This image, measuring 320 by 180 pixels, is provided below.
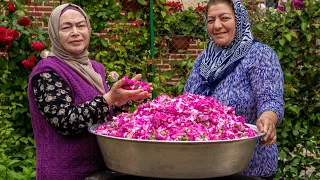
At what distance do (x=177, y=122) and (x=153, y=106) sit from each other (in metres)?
0.19

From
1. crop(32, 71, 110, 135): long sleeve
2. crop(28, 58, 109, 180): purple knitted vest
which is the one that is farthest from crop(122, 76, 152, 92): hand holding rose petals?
crop(28, 58, 109, 180): purple knitted vest

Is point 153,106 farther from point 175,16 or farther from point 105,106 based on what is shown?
point 175,16

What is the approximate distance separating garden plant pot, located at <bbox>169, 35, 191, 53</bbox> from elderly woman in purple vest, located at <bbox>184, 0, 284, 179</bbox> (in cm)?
255

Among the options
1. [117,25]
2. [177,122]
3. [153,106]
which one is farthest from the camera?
[117,25]

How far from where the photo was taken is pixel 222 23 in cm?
280

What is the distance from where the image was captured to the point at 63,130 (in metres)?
2.47

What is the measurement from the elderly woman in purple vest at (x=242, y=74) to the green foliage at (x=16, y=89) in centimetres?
246

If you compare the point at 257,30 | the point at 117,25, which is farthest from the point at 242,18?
the point at 117,25

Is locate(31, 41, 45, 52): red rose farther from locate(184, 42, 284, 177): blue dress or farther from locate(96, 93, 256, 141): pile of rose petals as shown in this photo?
locate(96, 93, 256, 141): pile of rose petals

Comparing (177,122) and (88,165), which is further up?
(177,122)

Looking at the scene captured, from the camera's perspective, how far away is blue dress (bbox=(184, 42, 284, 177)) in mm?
2629

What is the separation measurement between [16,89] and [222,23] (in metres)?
2.82

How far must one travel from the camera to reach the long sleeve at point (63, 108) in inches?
95.2

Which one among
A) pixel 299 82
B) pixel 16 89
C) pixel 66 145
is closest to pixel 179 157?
pixel 66 145
